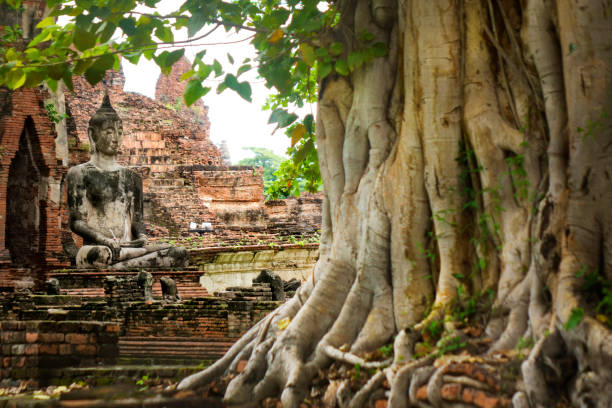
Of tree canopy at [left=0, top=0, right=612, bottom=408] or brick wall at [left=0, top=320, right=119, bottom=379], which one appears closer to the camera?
tree canopy at [left=0, top=0, right=612, bottom=408]

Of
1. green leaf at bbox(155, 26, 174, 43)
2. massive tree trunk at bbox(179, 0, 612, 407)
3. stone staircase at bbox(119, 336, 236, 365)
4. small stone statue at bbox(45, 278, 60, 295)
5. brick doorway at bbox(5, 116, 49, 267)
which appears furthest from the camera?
brick doorway at bbox(5, 116, 49, 267)

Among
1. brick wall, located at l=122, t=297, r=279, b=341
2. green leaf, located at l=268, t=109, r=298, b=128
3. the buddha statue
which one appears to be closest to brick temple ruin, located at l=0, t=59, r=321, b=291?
the buddha statue

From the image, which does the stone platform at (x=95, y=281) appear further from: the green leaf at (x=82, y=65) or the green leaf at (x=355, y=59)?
the green leaf at (x=355, y=59)

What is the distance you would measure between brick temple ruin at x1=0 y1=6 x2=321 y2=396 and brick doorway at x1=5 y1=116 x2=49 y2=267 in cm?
3

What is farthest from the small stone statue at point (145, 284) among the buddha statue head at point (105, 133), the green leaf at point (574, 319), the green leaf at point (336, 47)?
the green leaf at point (574, 319)

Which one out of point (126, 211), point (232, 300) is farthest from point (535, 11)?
point (126, 211)

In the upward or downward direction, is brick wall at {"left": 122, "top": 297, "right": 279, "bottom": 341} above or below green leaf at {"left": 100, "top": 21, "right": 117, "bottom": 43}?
below

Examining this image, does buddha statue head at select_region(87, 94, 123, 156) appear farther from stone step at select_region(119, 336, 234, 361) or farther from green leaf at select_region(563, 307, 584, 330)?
green leaf at select_region(563, 307, 584, 330)

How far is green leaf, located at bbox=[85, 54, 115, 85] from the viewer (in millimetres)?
4660

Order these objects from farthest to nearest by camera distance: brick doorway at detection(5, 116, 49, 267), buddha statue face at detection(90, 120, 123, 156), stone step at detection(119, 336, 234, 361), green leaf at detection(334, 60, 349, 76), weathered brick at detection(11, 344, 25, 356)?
brick doorway at detection(5, 116, 49, 267)
buddha statue face at detection(90, 120, 123, 156)
stone step at detection(119, 336, 234, 361)
weathered brick at detection(11, 344, 25, 356)
green leaf at detection(334, 60, 349, 76)

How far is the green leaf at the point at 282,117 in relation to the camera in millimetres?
5652

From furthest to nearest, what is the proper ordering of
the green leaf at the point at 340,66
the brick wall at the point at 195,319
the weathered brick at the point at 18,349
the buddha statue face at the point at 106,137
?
the buddha statue face at the point at 106,137
the brick wall at the point at 195,319
the weathered brick at the point at 18,349
the green leaf at the point at 340,66

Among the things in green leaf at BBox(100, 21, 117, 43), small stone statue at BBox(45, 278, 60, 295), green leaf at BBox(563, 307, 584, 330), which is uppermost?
green leaf at BBox(100, 21, 117, 43)

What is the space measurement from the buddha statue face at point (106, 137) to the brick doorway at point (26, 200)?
4.36 m
